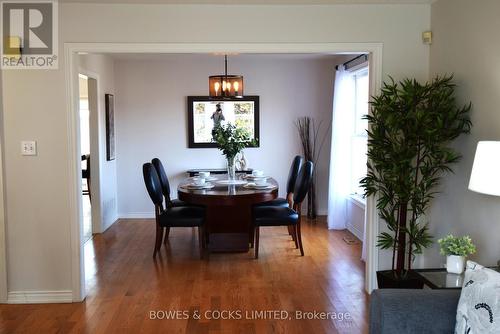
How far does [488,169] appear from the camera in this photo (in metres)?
2.21

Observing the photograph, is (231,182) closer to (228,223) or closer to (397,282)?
(228,223)

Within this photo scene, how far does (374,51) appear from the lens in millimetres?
3701

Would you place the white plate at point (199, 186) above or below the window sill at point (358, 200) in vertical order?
above

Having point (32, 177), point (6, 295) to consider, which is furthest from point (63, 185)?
point (6, 295)

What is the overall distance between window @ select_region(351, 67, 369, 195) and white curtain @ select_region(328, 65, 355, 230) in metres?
0.06

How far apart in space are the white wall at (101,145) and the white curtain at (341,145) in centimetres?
299

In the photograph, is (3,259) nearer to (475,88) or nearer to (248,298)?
(248,298)

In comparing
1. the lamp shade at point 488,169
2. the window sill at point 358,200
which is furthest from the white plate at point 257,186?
the lamp shade at point 488,169

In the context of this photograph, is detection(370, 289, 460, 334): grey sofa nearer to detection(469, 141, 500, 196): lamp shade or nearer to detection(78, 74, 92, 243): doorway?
detection(469, 141, 500, 196): lamp shade

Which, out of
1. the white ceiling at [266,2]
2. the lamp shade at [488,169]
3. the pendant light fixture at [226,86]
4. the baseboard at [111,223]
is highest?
the white ceiling at [266,2]

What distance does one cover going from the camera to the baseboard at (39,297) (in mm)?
3699

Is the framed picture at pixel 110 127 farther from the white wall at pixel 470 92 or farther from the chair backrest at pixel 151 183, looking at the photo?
the white wall at pixel 470 92

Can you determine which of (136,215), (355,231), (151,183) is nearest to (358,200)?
(355,231)

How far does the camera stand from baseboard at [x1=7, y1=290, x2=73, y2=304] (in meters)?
3.70
